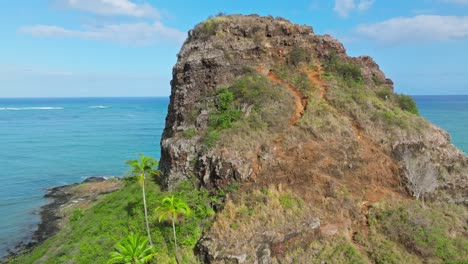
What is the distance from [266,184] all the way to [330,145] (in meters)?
8.15

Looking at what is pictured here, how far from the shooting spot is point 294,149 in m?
36.3

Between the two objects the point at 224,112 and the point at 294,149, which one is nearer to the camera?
the point at 294,149

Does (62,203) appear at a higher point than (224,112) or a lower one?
lower

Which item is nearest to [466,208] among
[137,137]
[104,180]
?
[104,180]

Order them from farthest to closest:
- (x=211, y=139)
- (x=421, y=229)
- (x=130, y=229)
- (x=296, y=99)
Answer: (x=296, y=99) → (x=211, y=139) → (x=130, y=229) → (x=421, y=229)

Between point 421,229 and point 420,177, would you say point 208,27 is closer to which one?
point 420,177

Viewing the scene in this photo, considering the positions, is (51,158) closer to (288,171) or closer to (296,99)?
(296,99)

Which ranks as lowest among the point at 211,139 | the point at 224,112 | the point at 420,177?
the point at 420,177

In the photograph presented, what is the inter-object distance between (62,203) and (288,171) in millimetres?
44702

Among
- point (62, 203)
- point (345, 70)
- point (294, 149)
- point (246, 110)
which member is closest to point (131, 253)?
point (294, 149)

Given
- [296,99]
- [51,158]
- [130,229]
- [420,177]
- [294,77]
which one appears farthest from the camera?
[51,158]

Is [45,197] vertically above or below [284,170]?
below

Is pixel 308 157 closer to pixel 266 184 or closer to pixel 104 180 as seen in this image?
pixel 266 184

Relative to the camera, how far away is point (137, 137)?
129250mm
